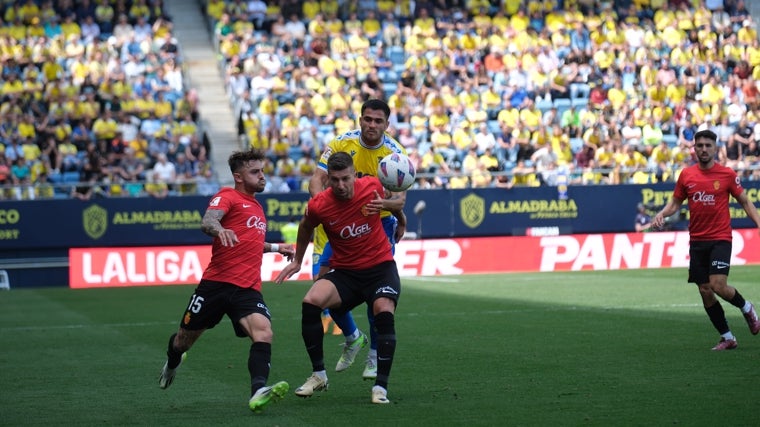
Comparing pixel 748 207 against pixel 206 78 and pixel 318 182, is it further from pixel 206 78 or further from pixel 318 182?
pixel 206 78

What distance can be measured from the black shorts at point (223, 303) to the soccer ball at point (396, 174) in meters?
1.50

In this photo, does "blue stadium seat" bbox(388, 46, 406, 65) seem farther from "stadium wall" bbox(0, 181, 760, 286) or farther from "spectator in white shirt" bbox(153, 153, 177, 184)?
"spectator in white shirt" bbox(153, 153, 177, 184)

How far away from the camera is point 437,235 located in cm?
3075

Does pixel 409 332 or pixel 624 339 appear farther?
pixel 409 332

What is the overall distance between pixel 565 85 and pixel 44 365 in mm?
23707

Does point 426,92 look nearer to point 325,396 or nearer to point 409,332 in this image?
point 409,332

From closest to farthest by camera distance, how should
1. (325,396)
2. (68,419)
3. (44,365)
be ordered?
(68,419)
(325,396)
(44,365)

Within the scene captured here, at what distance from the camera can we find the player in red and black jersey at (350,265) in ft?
31.3

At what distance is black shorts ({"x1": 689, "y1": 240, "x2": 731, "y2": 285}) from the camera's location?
13000 mm

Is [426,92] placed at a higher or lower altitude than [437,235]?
higher

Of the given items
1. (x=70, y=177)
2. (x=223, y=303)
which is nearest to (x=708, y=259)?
(x=223, y=303)

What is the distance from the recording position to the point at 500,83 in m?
34.1

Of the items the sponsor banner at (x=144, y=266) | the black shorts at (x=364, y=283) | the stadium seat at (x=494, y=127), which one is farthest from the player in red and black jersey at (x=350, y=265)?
the stadium seat at (x=494, y=127)

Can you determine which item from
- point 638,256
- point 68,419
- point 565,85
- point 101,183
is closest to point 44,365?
point 68,419
